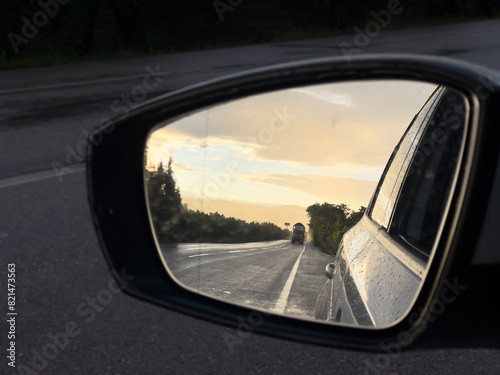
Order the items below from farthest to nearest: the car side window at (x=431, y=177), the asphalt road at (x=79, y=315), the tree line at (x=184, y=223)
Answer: the asphalt road at (x=79, y=315) → the tree line at (x=184, y=223) → the car side window at (x=431, y=177)

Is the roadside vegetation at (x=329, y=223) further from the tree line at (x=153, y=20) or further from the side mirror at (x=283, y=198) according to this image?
the tree line at (x=153, y=20)

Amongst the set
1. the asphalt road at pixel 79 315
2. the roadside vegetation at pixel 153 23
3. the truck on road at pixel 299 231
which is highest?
the roadside vegetation at pixel 153 23

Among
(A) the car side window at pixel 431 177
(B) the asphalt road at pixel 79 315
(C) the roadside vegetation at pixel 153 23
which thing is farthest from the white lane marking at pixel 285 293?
(C) the roadside vegetation at pixel 153 23

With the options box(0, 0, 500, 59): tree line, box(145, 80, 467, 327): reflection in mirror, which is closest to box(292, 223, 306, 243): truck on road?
box(145, 80, 467, 327): reflection in mirror

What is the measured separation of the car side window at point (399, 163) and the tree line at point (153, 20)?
17695 mm

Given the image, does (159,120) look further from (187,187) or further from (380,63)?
(380,63)

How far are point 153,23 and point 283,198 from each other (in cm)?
2685

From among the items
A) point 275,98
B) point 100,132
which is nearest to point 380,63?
point 275,98

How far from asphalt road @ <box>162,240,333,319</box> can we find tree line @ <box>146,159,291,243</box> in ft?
0.05

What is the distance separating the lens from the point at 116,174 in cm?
139

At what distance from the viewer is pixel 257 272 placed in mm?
1364

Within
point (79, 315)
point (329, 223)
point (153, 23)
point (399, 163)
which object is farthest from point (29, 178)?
point (153, 23)

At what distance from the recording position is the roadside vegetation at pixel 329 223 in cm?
127

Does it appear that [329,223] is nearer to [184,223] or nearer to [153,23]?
[184,223]
